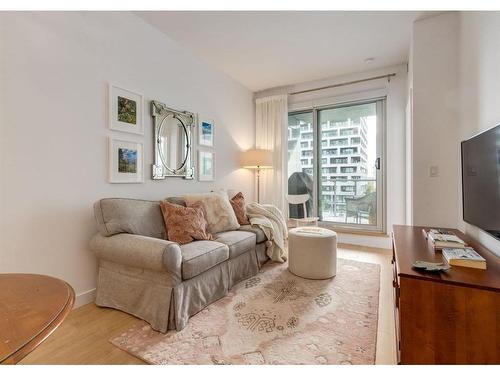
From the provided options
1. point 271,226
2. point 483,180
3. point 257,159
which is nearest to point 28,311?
point 483,180

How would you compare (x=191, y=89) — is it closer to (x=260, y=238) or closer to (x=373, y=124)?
A: (x=260, y=238)

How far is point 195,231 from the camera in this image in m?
2.23

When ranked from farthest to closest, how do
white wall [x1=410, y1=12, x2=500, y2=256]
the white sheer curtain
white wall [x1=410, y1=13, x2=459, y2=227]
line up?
1. the white sheer curtain
2. white wall [x1=410, y1=13, x2=459, y2=227]
3. white wall [x1=410, y1=12, x2=500, y2=256]

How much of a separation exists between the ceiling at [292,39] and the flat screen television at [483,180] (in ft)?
5.37

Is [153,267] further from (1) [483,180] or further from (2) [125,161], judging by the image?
(1) [483,180]

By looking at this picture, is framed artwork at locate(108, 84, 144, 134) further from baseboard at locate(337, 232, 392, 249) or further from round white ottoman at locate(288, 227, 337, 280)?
baseboard at locate(337, 232, 392, 249)

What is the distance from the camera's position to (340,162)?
4.03 metres

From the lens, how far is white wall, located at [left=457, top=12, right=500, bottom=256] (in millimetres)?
1470

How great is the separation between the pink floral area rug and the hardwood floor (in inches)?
2.0

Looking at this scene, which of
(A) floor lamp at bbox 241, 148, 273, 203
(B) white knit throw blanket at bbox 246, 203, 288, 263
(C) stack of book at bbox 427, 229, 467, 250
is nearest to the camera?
(C) stack of book at bbox 427, 229, 467, 250

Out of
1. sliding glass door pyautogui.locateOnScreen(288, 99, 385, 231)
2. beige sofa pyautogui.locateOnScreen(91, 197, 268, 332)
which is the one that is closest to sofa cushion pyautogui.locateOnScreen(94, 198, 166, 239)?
beige sofa pyautogui.locateOnScreen(91, 197, 268, 332)

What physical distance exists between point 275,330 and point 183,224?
3.79ft

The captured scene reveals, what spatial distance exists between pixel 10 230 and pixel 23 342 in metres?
1.56

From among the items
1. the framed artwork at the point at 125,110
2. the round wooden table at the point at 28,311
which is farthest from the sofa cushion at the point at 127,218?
the round wooden table at the point at 28,311
